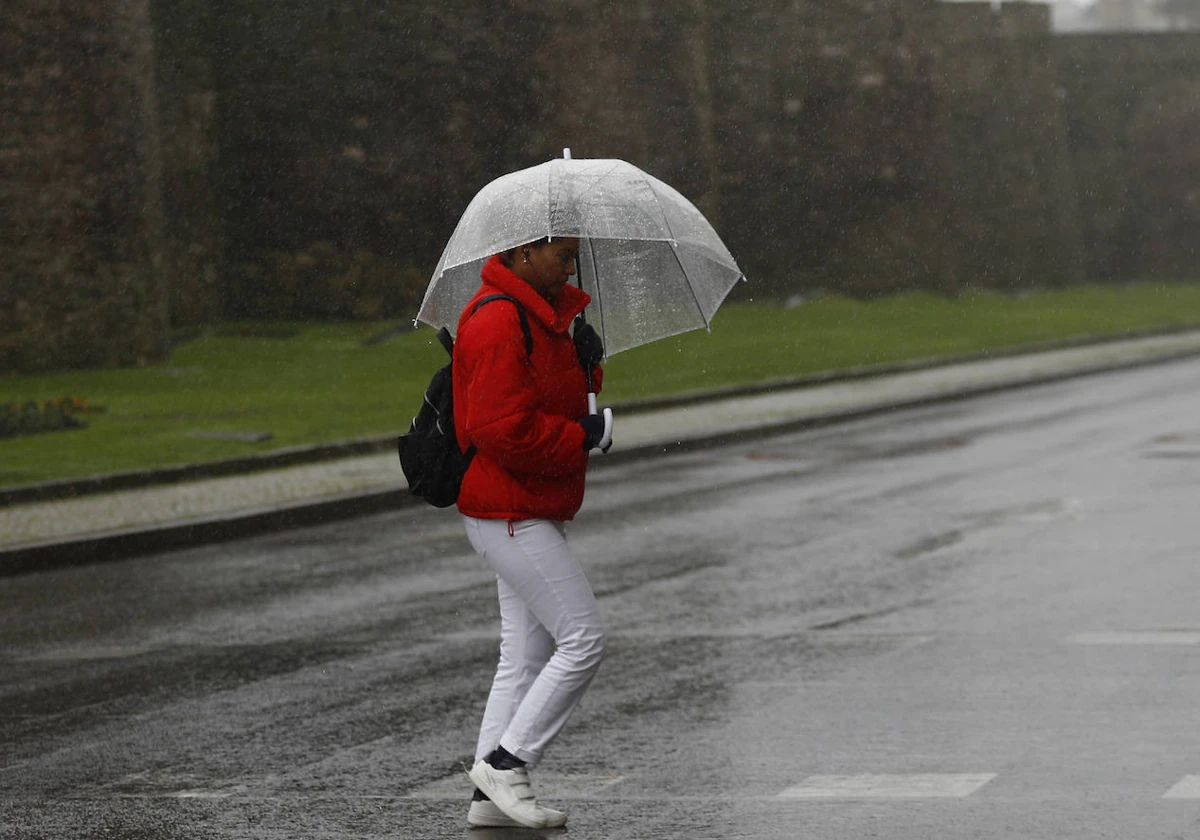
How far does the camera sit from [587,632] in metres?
5.94

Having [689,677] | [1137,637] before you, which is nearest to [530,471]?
[689,677]

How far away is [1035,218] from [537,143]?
21.7m

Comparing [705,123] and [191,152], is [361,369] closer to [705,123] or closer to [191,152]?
[191,152]

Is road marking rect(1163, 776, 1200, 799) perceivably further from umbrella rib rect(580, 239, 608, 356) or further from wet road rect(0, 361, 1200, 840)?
umbrella rib rect(580, 239, 608, 356)

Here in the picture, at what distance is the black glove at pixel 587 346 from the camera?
20.0 ft

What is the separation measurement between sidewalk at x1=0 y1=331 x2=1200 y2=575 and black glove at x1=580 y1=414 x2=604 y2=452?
7844 mm

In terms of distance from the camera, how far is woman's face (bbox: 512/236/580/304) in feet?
19.5

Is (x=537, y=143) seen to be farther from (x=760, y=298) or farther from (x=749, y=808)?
(x=749, y=808)

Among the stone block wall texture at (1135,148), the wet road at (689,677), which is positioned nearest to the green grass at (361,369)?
the wet road at (689,677)

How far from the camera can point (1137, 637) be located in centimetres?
904

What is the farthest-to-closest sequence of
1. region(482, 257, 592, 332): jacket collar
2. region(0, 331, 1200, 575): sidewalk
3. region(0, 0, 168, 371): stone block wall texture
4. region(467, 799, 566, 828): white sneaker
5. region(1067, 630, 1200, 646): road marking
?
region(0, 0, 168, 371): stone block wall texture
region(0, 331, 1200, 575): sidewalk
region(1067, 630, 1200, 646): road marking
region(467, 799, 566, 828): white sneaker
region(482, 257, 592, 332): jacket collar

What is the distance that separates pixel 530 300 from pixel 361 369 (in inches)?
994

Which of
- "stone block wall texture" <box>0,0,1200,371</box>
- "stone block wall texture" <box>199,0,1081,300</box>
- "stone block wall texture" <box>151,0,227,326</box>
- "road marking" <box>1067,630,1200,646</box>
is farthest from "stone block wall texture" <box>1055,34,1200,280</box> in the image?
"road marking" <box>1067,630,1200,646</box>

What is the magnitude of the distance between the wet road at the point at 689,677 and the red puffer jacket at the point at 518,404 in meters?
0.95
